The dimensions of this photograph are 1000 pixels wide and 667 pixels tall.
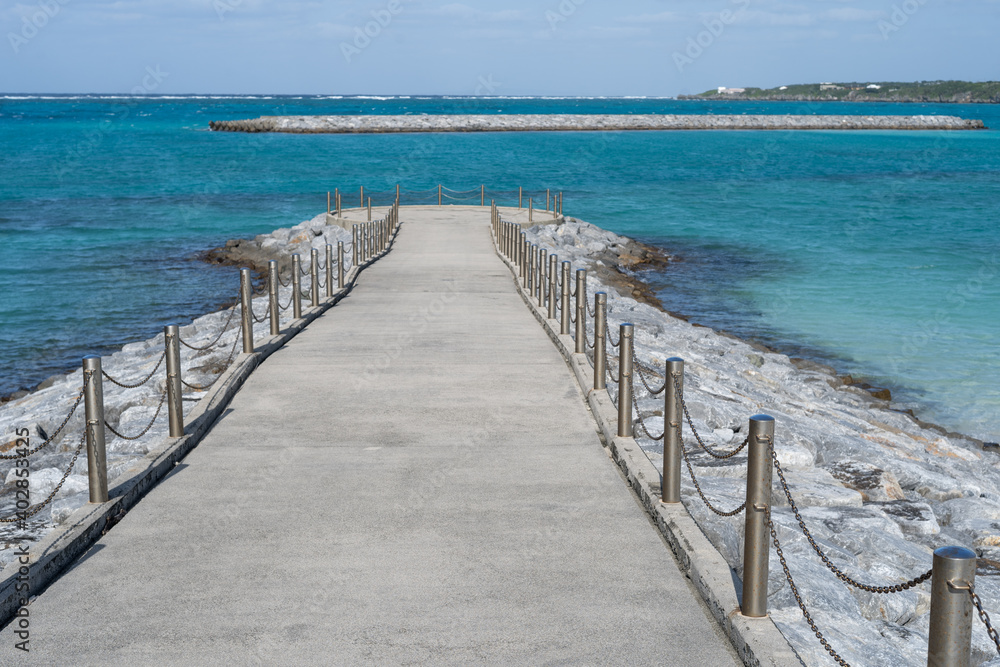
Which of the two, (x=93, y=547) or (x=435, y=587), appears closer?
(x=435, y=587)

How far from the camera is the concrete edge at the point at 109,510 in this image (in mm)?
5593

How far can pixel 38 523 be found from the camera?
7.29 metres

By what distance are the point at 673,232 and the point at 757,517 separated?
36639 mm

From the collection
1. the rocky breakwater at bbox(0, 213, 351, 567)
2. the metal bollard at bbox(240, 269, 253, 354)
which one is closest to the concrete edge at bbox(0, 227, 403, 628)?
the rocky breakwater at bbox(0, 213, 351, 567)

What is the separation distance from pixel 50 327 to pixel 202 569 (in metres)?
19.3

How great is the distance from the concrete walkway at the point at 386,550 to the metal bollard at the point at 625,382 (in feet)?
1.26

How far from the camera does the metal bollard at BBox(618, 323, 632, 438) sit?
27.5 feet

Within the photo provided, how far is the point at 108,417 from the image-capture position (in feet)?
38.4

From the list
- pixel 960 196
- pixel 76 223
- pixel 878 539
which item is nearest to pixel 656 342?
pixel 878 539

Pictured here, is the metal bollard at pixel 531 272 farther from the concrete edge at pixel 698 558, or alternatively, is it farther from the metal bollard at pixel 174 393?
the metal bollard at pixel 174 393

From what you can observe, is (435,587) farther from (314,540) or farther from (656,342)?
(656,342)

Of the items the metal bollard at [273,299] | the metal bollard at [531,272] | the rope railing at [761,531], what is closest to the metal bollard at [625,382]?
the rope railing at [761,531]

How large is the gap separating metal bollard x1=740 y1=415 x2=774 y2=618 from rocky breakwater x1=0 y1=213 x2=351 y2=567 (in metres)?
3.99

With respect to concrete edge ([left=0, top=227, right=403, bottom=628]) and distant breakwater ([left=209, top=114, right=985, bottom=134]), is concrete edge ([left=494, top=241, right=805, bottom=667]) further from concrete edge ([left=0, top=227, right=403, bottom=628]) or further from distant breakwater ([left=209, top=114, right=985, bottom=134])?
distant breakwater ([left=209, top=114, right=985, bottom=134])
